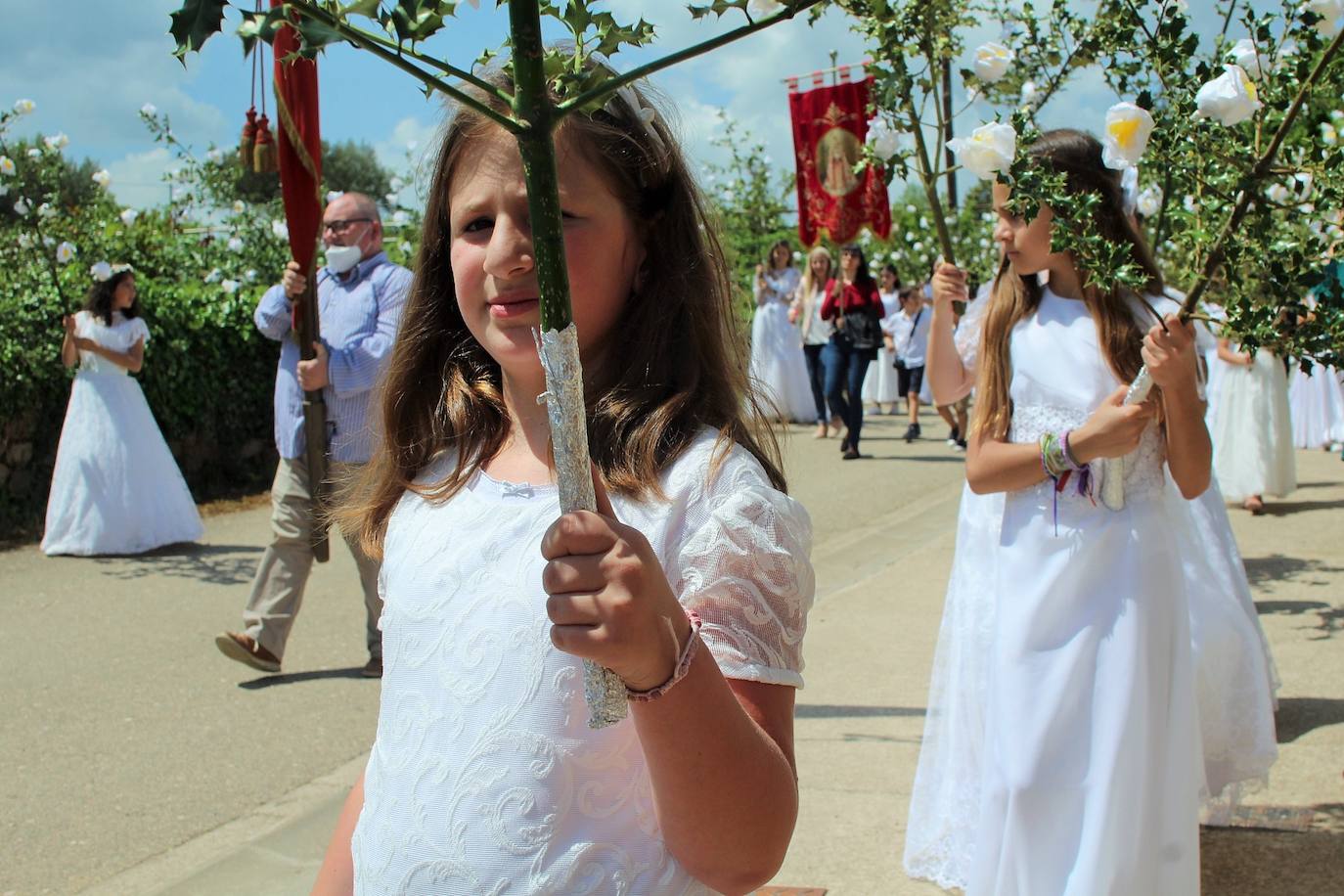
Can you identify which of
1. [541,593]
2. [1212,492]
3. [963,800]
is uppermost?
[541,593]

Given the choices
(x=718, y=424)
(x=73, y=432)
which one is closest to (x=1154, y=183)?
(x=718, y=424)

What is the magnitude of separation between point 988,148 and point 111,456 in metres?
7.83

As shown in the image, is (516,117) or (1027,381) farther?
(1027,381)

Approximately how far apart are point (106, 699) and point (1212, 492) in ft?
14.8

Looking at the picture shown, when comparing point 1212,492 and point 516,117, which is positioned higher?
point 516,117

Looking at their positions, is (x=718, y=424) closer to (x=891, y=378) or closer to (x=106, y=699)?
(x=106, y=699)

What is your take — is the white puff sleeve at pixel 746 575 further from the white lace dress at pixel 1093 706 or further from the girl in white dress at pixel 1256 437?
the girl in white dress at pixel 1256 437

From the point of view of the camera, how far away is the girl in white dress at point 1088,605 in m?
2.94

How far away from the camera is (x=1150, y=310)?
10.4 feet

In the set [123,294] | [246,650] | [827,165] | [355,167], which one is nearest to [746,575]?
[246,650]

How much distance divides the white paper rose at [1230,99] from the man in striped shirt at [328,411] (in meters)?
4.18

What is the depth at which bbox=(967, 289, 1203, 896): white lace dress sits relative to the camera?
9.64 ft

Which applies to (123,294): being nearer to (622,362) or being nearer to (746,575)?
(622,362)

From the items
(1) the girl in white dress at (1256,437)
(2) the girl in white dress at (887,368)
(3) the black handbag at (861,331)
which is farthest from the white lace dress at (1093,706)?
(2) the girl in white dress at (887,368)
